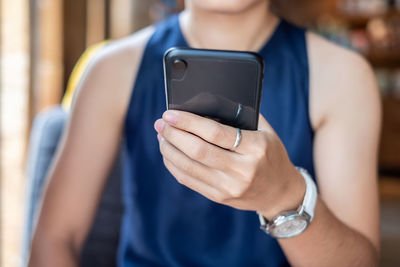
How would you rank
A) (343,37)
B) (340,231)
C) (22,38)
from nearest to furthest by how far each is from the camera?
1. (340,231)
2. (22,38)
3. (343,37)

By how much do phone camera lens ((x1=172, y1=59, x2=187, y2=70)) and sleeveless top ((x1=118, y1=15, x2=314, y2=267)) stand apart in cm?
29

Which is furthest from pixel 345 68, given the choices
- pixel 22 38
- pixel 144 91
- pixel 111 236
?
pixel 22 38

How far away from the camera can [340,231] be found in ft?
1.85

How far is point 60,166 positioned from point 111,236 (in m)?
0.32

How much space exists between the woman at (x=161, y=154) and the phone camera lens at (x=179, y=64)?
0.24 metres

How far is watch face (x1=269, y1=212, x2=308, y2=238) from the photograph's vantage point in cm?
48

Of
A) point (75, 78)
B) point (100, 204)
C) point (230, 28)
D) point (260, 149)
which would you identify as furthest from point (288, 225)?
point (75, 78)

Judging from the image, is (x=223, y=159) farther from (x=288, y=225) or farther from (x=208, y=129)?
(x=288, y=225)

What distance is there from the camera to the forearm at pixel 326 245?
20.7 inches

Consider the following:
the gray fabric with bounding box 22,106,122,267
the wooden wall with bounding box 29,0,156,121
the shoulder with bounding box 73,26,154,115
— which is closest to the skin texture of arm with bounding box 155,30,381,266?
the shoulder with bounding box 73,26,154,115

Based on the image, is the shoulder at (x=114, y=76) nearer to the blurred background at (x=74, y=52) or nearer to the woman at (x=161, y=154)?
the woman at (x=161, y=154)

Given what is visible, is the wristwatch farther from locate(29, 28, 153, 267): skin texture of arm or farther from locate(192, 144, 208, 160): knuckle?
locate(29, 28, 153, 267): skin texture of arm

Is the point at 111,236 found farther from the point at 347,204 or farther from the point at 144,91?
the point at 347,204

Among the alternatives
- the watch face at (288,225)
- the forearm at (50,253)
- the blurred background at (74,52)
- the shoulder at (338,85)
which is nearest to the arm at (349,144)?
the shoulder at (338,85)
